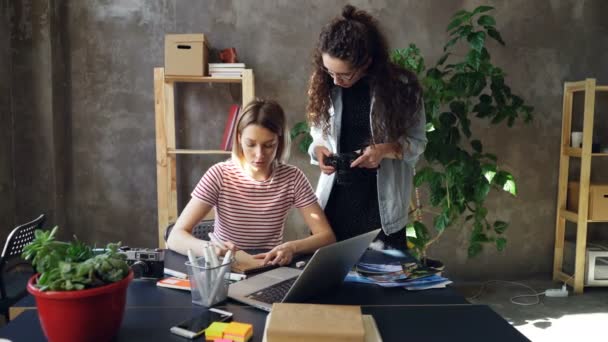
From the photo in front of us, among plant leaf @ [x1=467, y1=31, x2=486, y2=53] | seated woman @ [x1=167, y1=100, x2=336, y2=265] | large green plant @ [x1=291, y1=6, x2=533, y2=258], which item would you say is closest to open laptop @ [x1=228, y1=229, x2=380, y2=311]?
seated woman @ [x1=167, y1=100, x2=336, y2=265]

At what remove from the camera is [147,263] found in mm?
1213

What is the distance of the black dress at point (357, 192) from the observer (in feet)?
5.87

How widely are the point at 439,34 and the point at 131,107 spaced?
90.5 inches

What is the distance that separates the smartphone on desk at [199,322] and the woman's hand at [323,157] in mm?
839

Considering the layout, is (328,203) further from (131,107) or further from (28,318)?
(131,107)

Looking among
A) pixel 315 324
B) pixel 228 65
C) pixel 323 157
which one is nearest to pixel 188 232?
pixel 323 157

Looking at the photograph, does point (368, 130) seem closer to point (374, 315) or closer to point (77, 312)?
point (374, 315)

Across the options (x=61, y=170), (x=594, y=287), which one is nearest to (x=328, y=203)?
(x=61, y=170)

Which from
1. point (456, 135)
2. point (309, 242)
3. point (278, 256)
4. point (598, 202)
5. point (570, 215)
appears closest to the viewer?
point (278, 256)

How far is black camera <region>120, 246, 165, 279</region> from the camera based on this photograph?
1.21m

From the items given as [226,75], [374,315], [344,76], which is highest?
[226,75]

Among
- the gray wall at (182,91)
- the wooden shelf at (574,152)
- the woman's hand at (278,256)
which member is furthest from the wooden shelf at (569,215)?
the woman's hand at (278,256)

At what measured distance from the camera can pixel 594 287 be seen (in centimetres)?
347

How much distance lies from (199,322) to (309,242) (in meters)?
0.65
